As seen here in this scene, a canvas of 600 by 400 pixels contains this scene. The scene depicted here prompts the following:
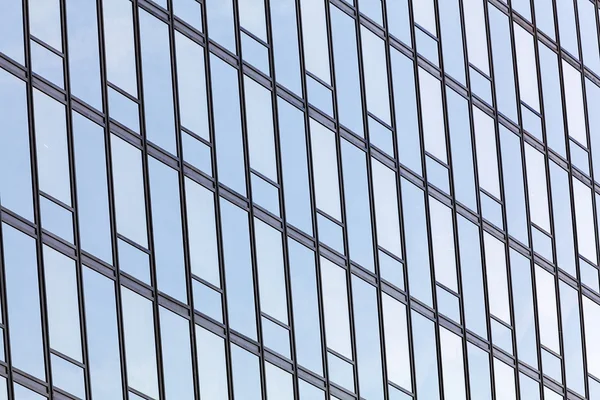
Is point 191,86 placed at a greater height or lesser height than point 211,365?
→ greater

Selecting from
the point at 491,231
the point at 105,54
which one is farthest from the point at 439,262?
the point at 105,54

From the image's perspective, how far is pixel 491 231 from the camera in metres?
32.3

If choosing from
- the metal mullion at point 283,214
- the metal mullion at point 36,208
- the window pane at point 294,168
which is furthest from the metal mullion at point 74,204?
the window pane at point 294,168

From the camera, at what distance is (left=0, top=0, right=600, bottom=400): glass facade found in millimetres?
24625

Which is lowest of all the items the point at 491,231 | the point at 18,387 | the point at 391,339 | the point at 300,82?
the point at 18,387

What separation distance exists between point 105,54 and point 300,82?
5.21m

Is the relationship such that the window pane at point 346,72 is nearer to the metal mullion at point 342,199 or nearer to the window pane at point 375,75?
the metal mullion at point 342,199

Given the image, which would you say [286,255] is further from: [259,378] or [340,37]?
[340,37]

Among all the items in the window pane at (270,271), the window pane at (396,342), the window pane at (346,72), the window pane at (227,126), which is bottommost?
the window pane at (396,342)

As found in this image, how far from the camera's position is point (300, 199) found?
2881 centimetres

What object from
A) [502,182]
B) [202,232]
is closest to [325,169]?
[202,232]

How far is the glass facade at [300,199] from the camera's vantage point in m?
24.6

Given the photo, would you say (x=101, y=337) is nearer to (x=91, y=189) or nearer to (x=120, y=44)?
(x=91, y=189)

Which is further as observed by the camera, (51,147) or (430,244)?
(430,244)
